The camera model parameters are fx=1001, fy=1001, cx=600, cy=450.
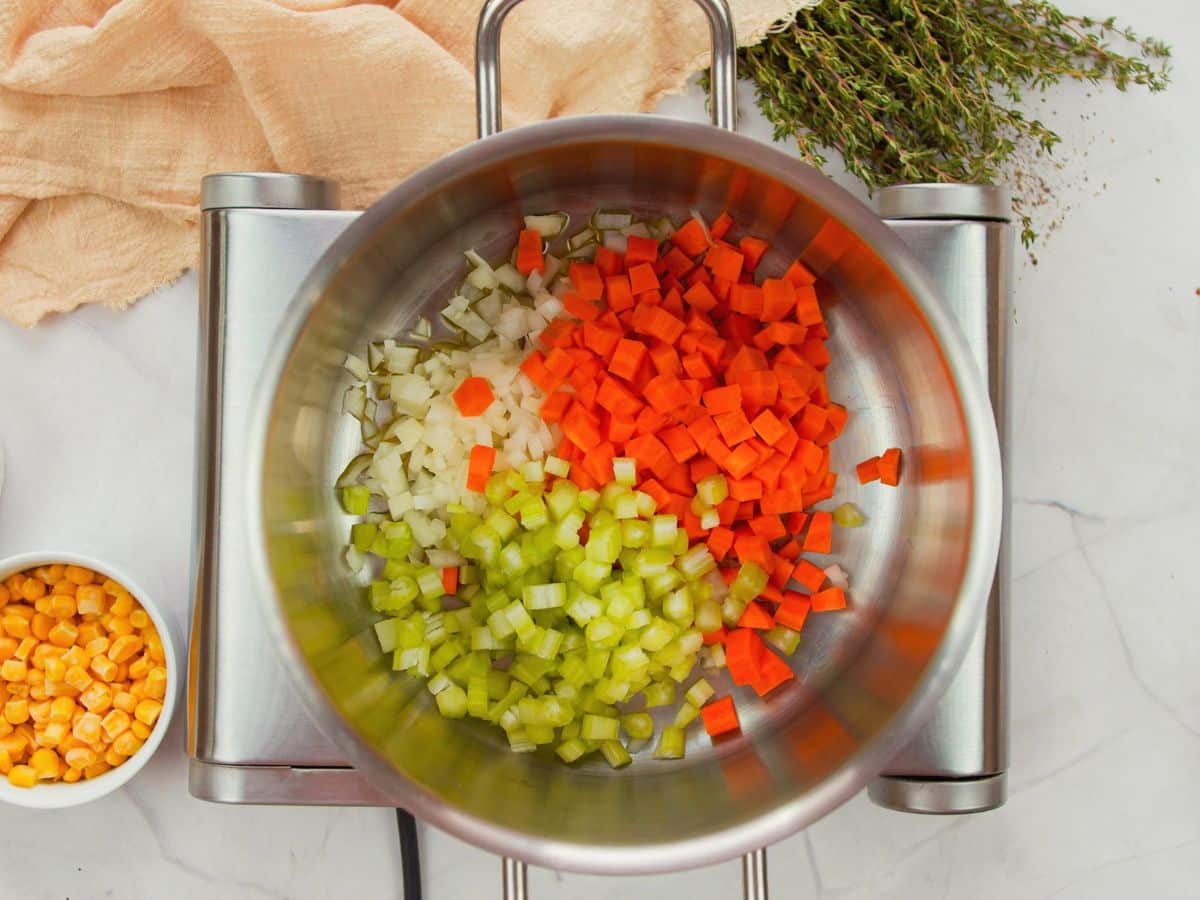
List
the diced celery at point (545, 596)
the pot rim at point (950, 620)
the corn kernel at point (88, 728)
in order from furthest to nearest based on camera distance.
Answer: the corn kernel at point (88, 728), the diced celery at point (545, 596), the pot rim at point (950, 620)

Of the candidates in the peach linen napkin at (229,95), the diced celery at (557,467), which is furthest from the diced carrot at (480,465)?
the peach linen napkin at (229,95)

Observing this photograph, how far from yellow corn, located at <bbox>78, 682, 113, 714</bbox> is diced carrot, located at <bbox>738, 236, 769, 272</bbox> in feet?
3.06

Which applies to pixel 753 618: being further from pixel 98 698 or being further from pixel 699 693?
pixel 98 698

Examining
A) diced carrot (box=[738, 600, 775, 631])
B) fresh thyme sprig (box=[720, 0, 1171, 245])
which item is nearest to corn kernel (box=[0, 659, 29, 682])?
diced carrot (box=[738, 600, 775, 631])

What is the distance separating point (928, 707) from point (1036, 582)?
1.60ft

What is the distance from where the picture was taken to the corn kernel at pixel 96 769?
123 centimetres

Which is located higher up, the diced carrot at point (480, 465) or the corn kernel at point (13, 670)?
the diced carrot at point (480, 465)

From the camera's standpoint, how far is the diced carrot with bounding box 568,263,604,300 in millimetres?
1156

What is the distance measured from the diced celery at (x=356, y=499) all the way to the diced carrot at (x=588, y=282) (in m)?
0.34

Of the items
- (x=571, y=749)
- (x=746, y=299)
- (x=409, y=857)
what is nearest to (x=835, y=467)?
(x=746, y=299)

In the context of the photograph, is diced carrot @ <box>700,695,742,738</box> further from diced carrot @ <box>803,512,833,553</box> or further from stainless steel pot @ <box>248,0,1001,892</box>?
diced carrot @ <box>803,512,833,553</box>

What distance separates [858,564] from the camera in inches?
48.3

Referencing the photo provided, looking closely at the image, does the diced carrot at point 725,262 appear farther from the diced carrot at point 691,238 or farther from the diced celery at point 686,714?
the diced celery at point 686,714

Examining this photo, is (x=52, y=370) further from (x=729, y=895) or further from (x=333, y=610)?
(x=729, y=895)
